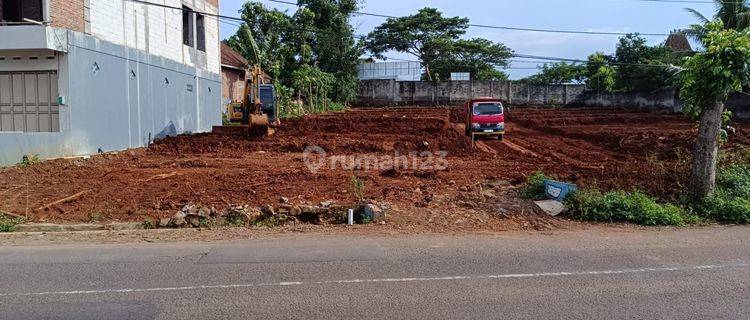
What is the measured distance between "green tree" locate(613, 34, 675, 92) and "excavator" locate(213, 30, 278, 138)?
3355cm

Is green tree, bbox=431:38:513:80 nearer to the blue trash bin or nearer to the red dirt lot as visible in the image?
the red dirt lot

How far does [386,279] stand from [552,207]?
5.81m

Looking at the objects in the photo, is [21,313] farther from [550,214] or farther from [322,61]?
[322,61]

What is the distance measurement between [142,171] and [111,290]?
10.3 m

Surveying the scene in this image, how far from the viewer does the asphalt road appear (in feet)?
17.4

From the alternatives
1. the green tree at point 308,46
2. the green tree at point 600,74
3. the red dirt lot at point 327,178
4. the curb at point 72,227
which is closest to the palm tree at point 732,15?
the red dirt lot at point 327,178

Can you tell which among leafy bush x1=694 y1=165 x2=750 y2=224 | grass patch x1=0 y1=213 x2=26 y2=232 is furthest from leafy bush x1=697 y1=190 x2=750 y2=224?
grass patch x1=0 y1=213 x2=26 y2=232

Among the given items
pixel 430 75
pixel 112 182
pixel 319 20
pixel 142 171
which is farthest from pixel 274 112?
pixel 430 75

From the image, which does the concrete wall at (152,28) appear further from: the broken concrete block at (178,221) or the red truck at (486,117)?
the red truck at (486,117)

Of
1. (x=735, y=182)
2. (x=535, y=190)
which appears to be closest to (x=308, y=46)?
(x=535, y=190)

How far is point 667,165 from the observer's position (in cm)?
1367

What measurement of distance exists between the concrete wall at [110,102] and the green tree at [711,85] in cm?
1708

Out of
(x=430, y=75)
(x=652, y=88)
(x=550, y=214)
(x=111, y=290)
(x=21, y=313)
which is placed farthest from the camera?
(x=430, y=75)

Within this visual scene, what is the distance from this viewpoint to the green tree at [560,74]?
60.1 m
